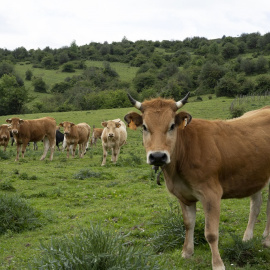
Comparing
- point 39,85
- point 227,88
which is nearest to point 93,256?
point 227,88

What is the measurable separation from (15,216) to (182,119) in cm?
483

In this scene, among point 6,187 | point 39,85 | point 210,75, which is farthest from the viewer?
point 39,85

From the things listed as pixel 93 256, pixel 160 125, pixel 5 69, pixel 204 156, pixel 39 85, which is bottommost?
pixel 93 256

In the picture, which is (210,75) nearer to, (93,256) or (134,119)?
(134,119)

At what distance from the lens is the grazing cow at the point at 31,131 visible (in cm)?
1847

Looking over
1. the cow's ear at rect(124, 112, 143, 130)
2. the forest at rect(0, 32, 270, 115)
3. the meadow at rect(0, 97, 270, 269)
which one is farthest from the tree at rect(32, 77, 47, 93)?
the cow's ear at rect(124, 112, 143, 130)

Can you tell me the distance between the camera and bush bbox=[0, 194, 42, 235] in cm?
734

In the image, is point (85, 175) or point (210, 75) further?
point (210, 75)

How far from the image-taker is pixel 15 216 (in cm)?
757

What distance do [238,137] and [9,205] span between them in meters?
5.49

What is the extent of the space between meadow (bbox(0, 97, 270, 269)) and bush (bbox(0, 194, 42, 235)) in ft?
0.37

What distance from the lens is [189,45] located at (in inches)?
5876

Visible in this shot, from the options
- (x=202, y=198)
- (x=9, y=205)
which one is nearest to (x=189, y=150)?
(x=202, y=198)

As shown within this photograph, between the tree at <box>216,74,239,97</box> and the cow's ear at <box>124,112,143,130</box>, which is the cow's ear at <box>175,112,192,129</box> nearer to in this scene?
the cow's ear at <box>124,112,143,130</box>
